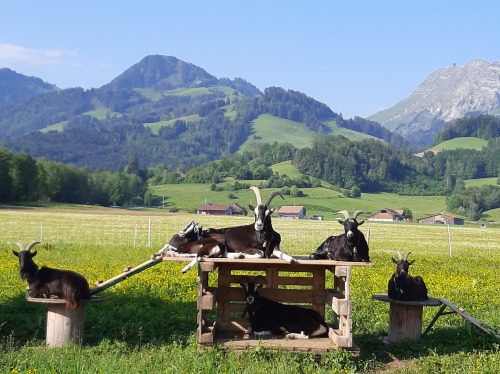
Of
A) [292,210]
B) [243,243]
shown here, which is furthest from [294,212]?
[243,243]

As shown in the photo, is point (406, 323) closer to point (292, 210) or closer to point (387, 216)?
point (292, 210)

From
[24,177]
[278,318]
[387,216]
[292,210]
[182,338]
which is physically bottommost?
[182,338]

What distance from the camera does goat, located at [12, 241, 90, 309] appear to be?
12031 mm

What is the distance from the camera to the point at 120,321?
1380cm

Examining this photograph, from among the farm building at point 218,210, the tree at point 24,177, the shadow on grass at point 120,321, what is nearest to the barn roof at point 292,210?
the farm building at point 218,210

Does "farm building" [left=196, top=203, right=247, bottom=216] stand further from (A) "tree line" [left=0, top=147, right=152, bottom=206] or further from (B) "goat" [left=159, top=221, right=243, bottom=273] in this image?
Answer: (B) "goat" [left=159, top=221, right=243, bottom=273]

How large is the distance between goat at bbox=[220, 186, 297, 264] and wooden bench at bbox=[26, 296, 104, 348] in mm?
3245

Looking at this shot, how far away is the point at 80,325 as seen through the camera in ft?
39.9

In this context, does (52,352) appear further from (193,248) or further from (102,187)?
(102,187)

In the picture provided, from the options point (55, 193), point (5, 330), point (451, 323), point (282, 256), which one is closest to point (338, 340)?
point (282, 256)

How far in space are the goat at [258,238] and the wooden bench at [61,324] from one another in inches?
128

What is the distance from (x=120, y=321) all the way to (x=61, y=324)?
2.06m

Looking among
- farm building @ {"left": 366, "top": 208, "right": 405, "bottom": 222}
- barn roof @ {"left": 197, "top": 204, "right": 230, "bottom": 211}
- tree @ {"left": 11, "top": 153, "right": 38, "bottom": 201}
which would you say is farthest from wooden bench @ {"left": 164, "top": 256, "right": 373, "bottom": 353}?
farm building @ {"left": 366, "top": 208, "right": 405, "bottom": 222}

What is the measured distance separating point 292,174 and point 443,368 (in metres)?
172
